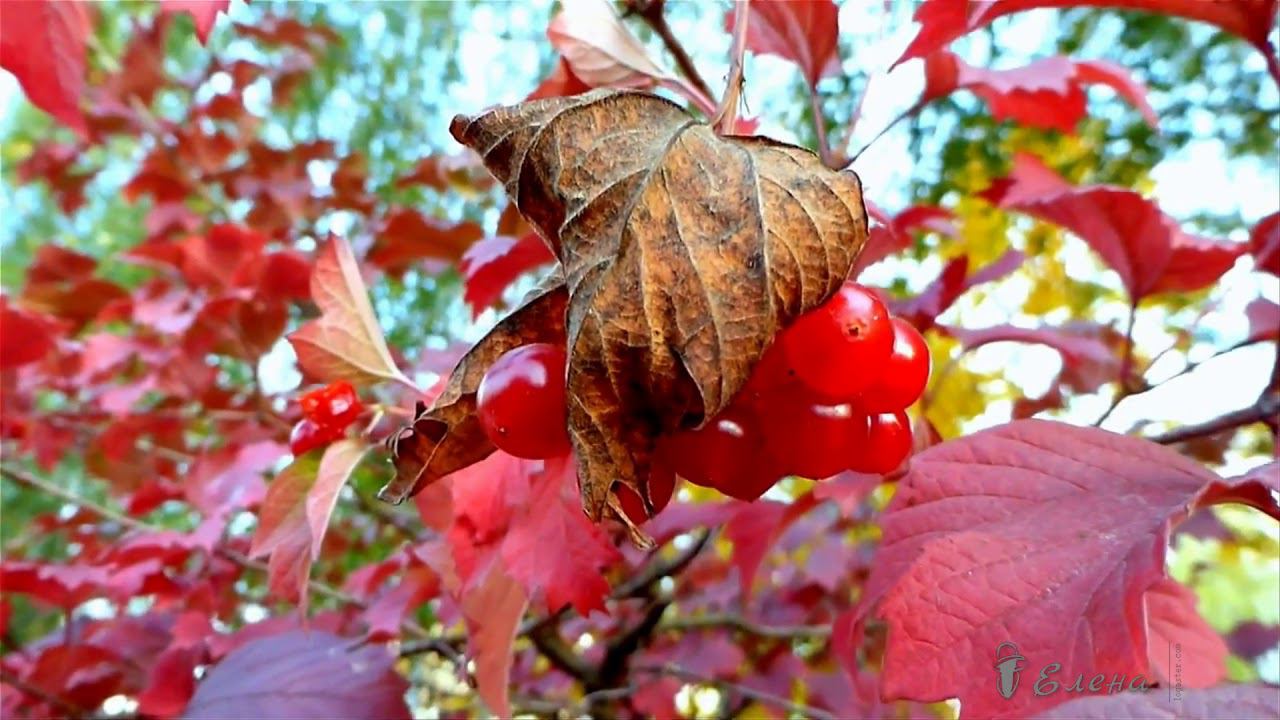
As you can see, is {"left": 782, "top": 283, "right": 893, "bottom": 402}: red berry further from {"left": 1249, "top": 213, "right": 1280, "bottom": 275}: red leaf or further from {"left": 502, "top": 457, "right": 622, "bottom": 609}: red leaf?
{"left": 1249, "top": 213, "right": 1280, "bottom": 275}: red leaf

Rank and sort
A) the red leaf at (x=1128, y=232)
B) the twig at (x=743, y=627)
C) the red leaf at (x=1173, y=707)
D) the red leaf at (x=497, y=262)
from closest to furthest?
1. the red leaf at (x=1173, y=707)
2. the red leaf at (x=497, y=262)
3. the red leaf at (x=1128, y=232)
4. the twig at (x=743, y=627)

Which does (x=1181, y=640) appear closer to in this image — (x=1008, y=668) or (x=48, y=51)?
(x=1008, y=668)

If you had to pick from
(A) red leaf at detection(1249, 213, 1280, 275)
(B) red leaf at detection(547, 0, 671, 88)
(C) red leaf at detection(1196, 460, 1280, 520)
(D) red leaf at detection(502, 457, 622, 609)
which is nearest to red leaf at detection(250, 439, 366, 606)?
(D) red leaf at detection(502, 457, 622, 609)

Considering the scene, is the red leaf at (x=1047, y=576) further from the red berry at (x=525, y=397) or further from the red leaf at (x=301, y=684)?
the red leaf at (x=301, y=684)

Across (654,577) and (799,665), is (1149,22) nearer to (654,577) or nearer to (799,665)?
(799,665)

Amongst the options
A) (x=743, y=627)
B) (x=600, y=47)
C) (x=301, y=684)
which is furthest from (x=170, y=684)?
(x=600, y=47)

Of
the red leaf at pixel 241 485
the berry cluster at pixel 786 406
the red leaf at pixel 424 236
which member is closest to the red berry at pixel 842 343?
the berry cluster at pixel 786 406
